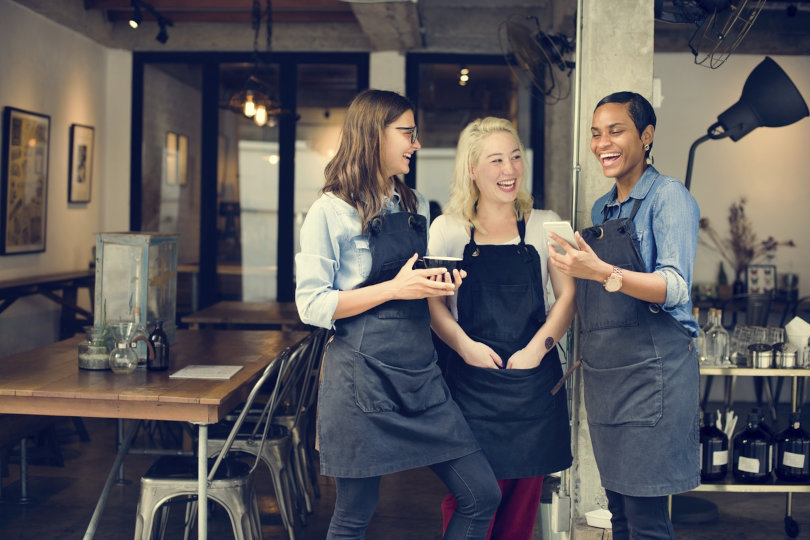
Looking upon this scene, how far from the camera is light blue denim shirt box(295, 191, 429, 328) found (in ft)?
7.54

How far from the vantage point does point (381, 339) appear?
2.36m

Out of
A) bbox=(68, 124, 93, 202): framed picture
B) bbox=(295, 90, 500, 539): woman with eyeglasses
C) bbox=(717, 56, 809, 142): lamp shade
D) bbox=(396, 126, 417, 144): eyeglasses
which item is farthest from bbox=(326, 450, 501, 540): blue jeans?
bbox=(68, 124, 93, 202): framed picture

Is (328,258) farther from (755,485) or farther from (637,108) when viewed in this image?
(755,485)

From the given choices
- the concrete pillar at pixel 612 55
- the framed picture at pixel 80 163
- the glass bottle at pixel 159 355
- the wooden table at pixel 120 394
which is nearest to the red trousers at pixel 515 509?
the wooden table at pixel 120 394

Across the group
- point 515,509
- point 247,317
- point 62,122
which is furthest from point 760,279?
point 62,122

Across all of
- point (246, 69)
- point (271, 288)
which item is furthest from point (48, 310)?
point (246, 69)

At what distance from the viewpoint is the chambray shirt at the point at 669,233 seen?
89.0 inches

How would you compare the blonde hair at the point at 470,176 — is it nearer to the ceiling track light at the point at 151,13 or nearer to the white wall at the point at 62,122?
the ceiling track light at the point at 151,13

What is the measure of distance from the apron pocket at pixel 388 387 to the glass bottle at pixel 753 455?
1.79 metres

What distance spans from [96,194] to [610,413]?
257 inches

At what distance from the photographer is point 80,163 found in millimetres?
7395

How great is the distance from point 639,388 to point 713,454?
4.53ft

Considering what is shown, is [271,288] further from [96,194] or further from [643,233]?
[643,233]

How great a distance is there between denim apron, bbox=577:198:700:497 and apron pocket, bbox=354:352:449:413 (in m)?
0.53
